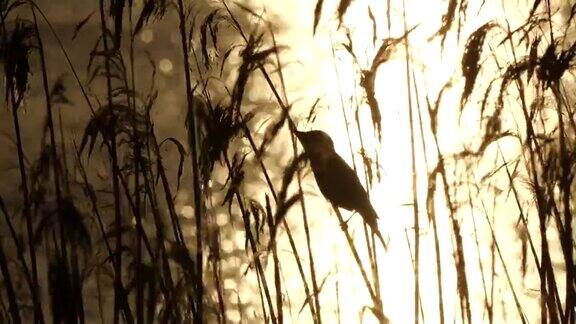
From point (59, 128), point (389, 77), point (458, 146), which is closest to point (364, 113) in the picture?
point (389, 77)

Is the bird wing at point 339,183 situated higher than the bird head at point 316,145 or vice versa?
the bird head at point 316,145

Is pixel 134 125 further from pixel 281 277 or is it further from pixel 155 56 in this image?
pixel 281 277

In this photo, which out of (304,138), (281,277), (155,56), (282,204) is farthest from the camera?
(155,56)

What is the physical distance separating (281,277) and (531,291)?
548mm

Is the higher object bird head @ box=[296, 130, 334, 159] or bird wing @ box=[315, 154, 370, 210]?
bird head @ box=[296, 130, 334, 159]

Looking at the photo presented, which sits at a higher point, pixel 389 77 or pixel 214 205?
pixel 389 77

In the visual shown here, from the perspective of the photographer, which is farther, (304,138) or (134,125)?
(134,125)

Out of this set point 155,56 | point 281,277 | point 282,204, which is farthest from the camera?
point 155,56

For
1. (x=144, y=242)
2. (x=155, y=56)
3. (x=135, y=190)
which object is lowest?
(x=144, y=242)

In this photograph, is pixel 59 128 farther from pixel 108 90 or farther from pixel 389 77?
pixel 389 77

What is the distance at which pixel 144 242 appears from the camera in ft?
4.91

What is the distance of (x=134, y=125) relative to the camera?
1.48 metres

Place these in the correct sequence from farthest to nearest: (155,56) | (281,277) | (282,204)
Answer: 1. (155,56)
2. (281,277)
3. (282,204)

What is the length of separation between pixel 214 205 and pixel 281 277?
→ 0.24m
